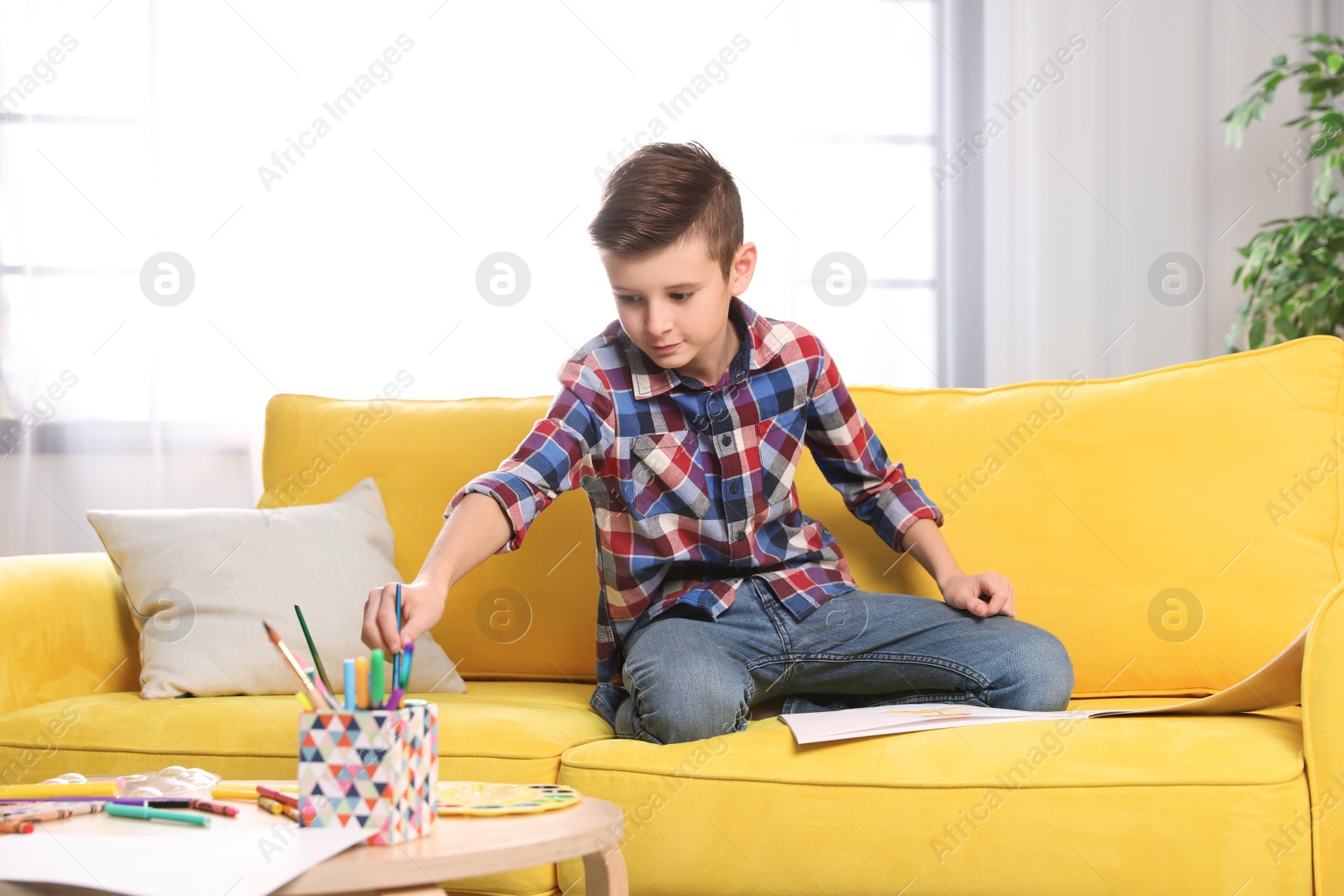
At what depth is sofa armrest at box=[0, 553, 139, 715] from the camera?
51.8 inches

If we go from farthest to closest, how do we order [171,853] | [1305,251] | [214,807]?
[1305,251] → [214,807] → [171,853]

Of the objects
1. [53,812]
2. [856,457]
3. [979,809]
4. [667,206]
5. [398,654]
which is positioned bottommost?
[979,809]

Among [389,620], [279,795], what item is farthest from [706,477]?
[279,795]

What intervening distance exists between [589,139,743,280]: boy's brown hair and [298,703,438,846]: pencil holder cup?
26.6 inches

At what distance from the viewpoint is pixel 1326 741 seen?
0.94m

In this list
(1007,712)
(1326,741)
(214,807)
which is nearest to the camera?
(214,807)

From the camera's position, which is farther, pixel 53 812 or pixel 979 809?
pixel 979 809

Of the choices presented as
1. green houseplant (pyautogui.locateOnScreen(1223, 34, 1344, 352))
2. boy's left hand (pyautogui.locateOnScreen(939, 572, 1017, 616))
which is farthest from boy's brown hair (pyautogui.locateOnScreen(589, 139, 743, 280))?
green houseplant (pyautogui.locateOnScreen(1223, 34, 1344, 352))

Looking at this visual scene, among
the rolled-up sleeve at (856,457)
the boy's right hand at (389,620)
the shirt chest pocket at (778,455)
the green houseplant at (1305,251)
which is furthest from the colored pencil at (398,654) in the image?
the green houseplant at (1305,251)

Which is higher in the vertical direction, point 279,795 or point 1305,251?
point 1305,251

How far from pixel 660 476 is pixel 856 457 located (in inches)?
10.7

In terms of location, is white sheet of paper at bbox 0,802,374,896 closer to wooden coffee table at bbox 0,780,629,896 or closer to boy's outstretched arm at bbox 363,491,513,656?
wooden coffee table at bbox 0,780,629,896

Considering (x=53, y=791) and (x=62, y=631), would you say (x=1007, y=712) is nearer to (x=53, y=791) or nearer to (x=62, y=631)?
(x=53, y=791)

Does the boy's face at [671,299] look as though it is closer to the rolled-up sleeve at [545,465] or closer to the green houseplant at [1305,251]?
the rolled-up sleeve at [545,465]
